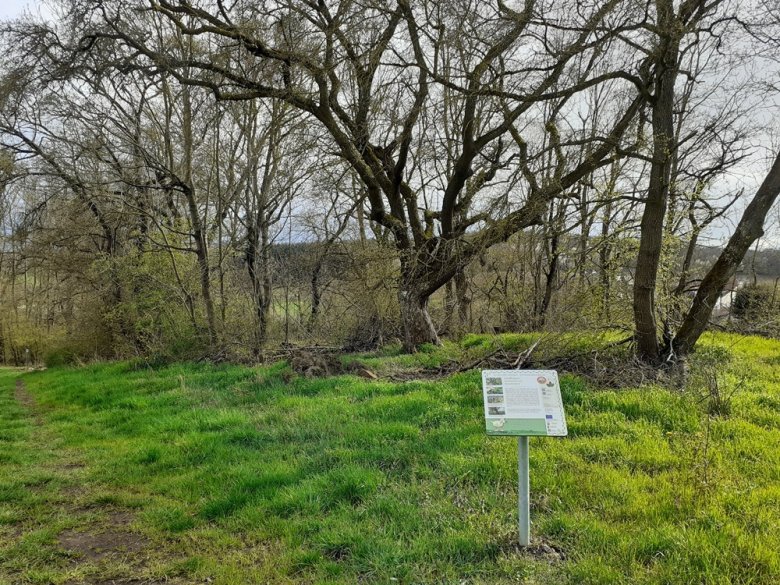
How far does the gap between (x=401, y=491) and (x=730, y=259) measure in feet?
21.2

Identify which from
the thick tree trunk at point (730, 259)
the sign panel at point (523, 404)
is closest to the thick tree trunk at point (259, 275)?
the thick tree trunk at point (730, 259)

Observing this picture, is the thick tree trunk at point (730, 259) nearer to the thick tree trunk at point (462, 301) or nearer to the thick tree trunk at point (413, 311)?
the thick tree trunk at point (413, 311)

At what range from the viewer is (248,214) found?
17172 millimetres

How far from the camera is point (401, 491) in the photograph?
4.79 metres

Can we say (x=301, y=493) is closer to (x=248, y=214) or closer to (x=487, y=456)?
(x=487, y=456)

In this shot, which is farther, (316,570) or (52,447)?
(52,447)

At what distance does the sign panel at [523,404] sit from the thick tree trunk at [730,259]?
18.4ft

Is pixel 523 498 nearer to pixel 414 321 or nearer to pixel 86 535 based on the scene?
pixel 86 535

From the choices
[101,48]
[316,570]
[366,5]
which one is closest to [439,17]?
[366,5]

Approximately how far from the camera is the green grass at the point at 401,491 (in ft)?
12.1

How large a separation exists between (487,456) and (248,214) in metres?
13.8

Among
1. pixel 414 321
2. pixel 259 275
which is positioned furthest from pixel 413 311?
pixel 259 275

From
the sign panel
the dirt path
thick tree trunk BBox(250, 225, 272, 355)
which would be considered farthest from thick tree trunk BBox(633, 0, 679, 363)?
thick tree trunk BBox(250, 225, 272, 355)

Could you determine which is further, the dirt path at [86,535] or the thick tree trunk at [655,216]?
the thick tree trunk at [655,216]
